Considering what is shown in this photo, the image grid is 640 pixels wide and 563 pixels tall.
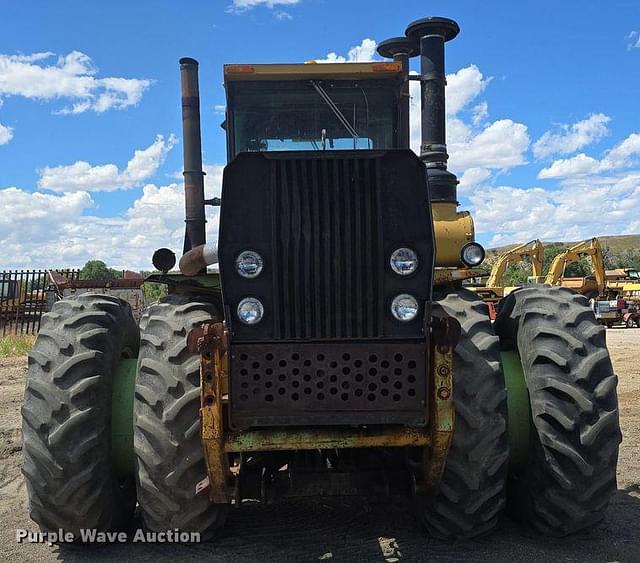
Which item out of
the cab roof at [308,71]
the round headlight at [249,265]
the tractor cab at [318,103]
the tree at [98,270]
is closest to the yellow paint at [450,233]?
the tractor cab at [318,103]

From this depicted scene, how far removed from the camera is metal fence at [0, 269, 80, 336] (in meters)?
21.5

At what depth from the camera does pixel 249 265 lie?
11.9ft

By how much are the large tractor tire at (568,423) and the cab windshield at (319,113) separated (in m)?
2.33

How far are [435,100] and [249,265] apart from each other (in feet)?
10.5

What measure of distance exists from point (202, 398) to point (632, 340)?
2119 centimetres

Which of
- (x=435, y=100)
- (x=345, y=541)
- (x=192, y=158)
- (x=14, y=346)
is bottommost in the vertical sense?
(x=345, y=541)

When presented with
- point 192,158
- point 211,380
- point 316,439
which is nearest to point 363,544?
point 316,439

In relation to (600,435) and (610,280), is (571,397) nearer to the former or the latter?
(600,435)

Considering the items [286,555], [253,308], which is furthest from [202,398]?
[286,555]

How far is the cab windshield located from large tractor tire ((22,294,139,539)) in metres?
2.43

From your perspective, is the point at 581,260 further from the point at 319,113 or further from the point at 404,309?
the point at 404,309

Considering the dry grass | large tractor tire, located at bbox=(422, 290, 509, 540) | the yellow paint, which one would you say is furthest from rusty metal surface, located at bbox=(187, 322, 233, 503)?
the dry grass

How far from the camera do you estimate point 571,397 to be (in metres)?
4.14

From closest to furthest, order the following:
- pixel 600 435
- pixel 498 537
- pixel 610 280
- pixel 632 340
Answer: pixel 600 435 → pixel 498 537 → pixel 632 340 → pixel 610 280
